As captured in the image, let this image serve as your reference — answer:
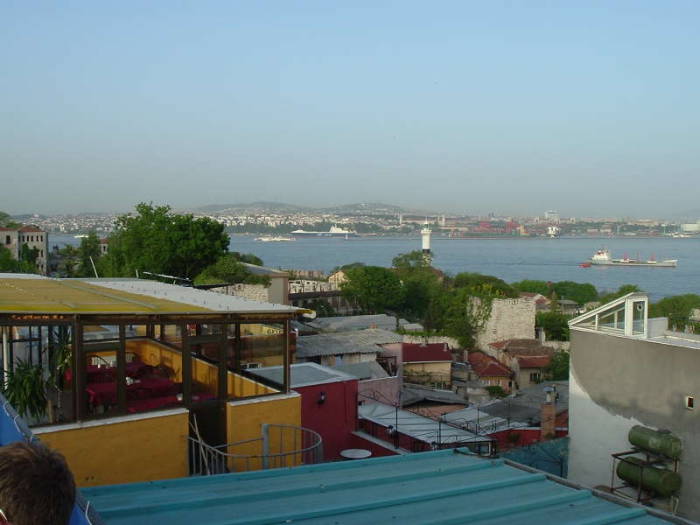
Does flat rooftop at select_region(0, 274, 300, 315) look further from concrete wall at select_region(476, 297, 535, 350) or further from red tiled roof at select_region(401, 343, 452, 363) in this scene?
concrete wall at select_region(476, 297, 535, 350)

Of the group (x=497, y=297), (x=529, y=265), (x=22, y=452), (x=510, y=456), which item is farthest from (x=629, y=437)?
(x=529, y=265)

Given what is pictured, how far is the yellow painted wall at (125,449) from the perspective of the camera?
4305mm

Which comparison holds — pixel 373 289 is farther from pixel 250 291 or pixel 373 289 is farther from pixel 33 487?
pixel 33 487

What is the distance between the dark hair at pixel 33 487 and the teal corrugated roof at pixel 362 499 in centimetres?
166

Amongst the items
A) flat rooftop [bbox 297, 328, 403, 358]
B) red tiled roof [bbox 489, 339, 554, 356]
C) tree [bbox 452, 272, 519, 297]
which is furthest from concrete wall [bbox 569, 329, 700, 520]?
tree [bbox 452, 272, 519, 297]

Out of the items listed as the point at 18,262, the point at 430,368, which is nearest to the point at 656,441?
the point at 430,368

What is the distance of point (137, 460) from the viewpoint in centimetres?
457

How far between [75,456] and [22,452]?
3303 mm

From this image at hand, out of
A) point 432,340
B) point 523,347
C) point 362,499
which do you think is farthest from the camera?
point 523,347

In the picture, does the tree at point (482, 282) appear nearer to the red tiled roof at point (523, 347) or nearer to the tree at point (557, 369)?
the red tiled roof at point (523, 347)

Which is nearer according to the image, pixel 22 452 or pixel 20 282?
pixel 22 452

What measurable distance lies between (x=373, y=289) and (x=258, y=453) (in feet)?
109

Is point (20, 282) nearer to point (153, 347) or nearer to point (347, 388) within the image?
point (153, 347)

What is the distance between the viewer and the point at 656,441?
7.35 metres
